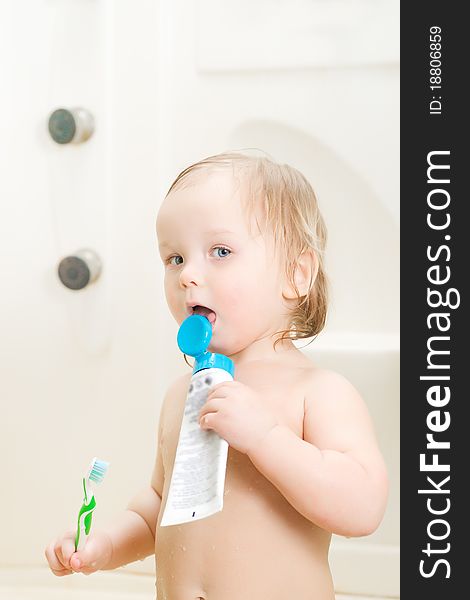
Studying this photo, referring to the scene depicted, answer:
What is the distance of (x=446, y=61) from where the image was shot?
76 centimetres

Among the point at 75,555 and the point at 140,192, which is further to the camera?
the point at 140,192

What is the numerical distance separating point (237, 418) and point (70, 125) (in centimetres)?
59

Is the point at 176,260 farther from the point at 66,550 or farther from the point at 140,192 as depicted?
the point at 140,192

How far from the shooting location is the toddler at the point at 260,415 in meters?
0.65

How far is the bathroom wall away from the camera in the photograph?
1.08m

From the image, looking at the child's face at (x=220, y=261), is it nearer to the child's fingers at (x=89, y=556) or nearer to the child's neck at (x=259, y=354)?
the child's neck at (x=259, y=354)

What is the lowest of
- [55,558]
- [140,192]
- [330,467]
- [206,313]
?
[55,558]

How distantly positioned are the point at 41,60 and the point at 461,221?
0.65 m

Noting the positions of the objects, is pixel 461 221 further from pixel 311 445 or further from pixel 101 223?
pixel 101 223

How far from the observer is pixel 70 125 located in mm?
1103

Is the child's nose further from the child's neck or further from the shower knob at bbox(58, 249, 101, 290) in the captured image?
the shower knob at bbox(58, 249, 101, 290)

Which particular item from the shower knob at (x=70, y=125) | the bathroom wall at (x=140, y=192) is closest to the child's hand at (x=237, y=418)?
the bathroom wall at (x=140, y=192)

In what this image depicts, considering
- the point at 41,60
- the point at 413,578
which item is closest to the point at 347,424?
the point at 413,578

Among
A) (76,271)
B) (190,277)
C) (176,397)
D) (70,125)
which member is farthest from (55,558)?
(70,125)
